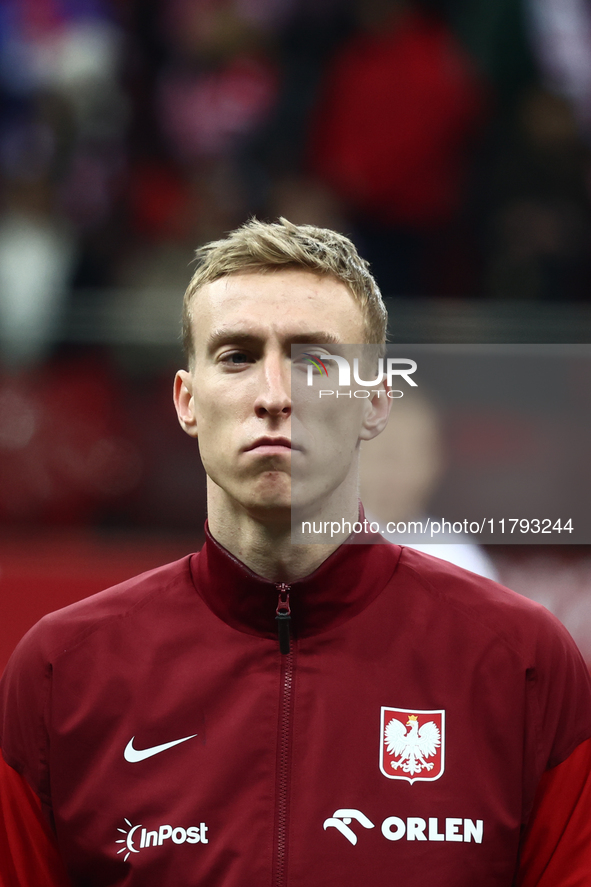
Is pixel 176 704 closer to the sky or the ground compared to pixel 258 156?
closer to the ground

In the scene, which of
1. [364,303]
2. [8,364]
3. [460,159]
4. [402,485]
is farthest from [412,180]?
[364,303]

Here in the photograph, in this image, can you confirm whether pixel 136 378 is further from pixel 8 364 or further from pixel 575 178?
pixel 575 178

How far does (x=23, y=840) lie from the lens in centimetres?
194

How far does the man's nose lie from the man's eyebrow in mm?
42

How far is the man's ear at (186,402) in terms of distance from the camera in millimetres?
2078

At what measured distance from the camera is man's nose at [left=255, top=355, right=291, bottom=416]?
188cm

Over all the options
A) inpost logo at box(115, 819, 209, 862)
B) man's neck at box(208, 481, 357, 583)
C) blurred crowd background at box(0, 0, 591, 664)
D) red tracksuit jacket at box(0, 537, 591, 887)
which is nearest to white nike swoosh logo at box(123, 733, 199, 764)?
red tracksuit jacket at box(0, 537, 591, 887)

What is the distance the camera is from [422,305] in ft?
12.6

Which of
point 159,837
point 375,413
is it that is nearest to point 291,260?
point 375,413

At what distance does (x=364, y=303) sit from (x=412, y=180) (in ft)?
11.0

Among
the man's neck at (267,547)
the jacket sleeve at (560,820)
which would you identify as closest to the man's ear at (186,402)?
the man's neck at (267,547)

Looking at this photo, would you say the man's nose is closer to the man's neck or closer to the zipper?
the man's neck

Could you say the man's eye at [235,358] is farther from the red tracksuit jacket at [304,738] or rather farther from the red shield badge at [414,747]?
the red shield badge at [414,747]

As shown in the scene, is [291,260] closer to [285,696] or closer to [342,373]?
[342,373]
